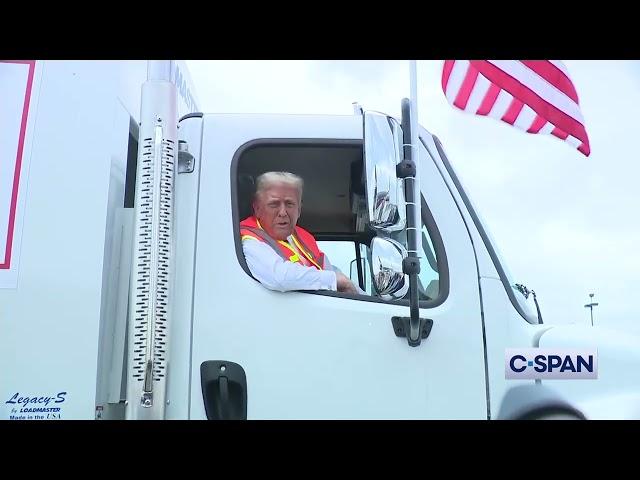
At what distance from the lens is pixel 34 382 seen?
2107mm

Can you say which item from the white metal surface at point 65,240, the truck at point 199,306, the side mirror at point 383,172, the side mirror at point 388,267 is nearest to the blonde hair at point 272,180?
the truck at point 199,306

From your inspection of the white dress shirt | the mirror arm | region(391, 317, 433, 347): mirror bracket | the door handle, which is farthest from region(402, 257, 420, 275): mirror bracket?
the door handle

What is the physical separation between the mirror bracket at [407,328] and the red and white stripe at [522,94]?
0.88m

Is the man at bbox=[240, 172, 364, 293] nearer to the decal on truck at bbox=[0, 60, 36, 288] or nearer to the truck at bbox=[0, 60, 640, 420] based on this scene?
the truck at bbox=[0, 60, 640, 420]

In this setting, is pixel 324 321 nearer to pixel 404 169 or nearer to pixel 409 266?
pixel 409 266

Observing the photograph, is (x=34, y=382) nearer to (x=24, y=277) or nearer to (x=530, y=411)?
(x=24, y=277)

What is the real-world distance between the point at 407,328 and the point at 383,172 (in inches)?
21.4

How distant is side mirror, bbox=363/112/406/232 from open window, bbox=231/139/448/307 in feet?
0.56

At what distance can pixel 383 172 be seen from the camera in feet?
6.72

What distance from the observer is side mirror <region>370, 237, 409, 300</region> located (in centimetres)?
201

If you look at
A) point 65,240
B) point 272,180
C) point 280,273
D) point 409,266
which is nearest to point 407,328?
point 409,266

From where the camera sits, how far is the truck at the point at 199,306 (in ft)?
6.95
